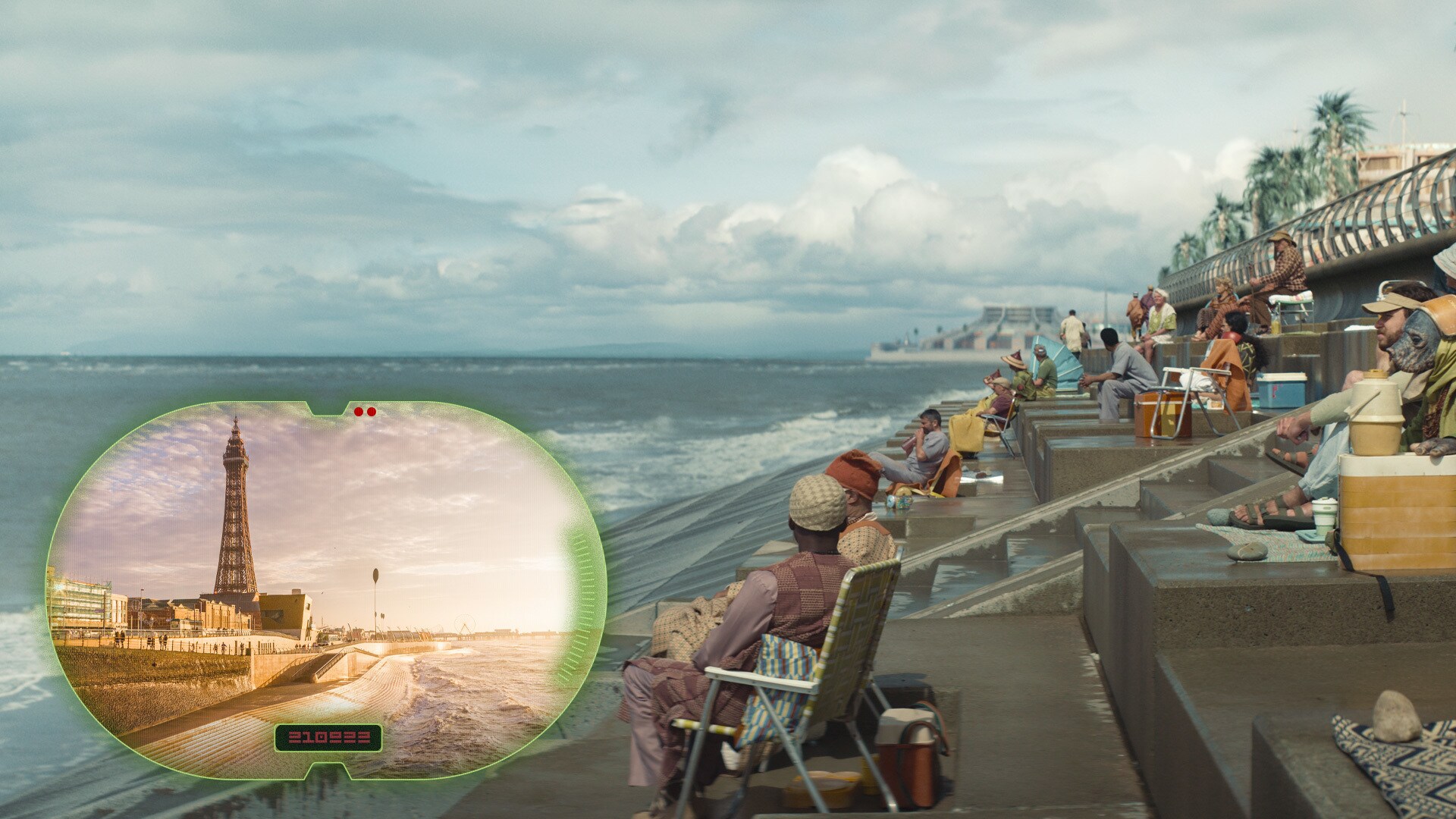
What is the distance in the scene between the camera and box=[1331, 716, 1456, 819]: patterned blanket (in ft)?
8.07

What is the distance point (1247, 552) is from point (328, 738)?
3.02m

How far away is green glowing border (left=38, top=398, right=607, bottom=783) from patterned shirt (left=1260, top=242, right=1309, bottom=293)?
42.7 feet

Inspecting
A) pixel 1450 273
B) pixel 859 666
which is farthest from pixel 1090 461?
pixel 859 666

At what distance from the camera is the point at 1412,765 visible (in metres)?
2.67

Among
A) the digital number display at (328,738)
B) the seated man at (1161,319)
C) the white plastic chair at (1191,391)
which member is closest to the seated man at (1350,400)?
the digital number display at (328,738)

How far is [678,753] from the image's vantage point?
4457 millimetres

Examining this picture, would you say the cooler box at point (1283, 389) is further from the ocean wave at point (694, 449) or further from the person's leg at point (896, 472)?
the ocean wave at point (694, 449)

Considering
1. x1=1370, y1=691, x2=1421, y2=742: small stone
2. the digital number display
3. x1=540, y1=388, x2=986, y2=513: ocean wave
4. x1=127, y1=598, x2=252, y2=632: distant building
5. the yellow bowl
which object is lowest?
x1=540, y1=388, x2=986, y2=513: ocean wave

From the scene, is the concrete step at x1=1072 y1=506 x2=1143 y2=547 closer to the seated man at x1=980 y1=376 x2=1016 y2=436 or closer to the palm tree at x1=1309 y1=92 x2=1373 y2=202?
the seated man at x1=980 y1=376 x2=1016 y2=436

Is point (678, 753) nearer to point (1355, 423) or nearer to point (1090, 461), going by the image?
point (1355, 423)

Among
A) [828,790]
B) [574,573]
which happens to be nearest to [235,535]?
[574,573]

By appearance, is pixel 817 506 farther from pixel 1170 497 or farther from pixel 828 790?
pixel 1170 497

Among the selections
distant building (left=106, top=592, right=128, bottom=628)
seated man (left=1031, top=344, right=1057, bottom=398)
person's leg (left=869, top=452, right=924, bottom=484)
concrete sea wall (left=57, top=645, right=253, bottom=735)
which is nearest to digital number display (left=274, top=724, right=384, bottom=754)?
concrete sea wall (left=57, top=645, right=253, bottom=735)

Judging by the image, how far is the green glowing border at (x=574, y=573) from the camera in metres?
3.82
